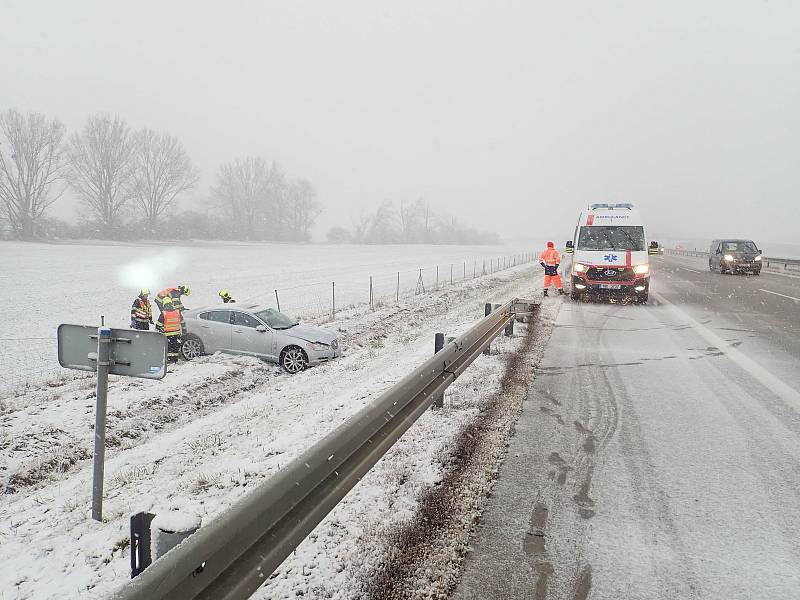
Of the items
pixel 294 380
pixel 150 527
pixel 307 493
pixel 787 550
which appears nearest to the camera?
pixel 150 527

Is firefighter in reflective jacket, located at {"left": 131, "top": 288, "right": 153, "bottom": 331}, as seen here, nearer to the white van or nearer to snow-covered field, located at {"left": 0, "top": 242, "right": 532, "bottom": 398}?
snow-covered field, located at {"left": 0, "top": 242, "right": 532, "bottom": 398}

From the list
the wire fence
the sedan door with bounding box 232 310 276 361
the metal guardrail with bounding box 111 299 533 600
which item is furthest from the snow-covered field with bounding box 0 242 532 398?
the metal guardrail with bounding box 111 299 533 600

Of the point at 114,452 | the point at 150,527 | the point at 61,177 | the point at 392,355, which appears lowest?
the point at 114,452

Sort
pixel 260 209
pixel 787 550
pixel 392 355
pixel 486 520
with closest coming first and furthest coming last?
pixel 787 550, pixel 486 520, pixel 392 355, pixel 260 209

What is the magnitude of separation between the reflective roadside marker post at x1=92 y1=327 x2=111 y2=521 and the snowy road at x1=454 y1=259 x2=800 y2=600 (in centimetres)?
301

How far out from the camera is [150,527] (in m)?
2.17

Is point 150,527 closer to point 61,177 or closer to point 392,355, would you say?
point 392,355

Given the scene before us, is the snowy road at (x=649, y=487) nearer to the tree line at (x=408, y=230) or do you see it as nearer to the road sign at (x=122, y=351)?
the road sign at (x=122, y=351)

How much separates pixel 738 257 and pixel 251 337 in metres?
29.4

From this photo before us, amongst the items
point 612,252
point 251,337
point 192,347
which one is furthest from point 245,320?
point 612,252

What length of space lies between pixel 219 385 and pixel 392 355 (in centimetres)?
323

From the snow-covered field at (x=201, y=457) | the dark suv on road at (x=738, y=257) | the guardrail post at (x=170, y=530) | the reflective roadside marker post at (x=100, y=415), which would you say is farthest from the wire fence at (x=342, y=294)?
the dark suv on road at (x=738, y=257)

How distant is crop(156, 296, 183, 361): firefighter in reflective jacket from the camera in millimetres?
Result: 10492

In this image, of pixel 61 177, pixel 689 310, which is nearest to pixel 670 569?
pixel 689 310
